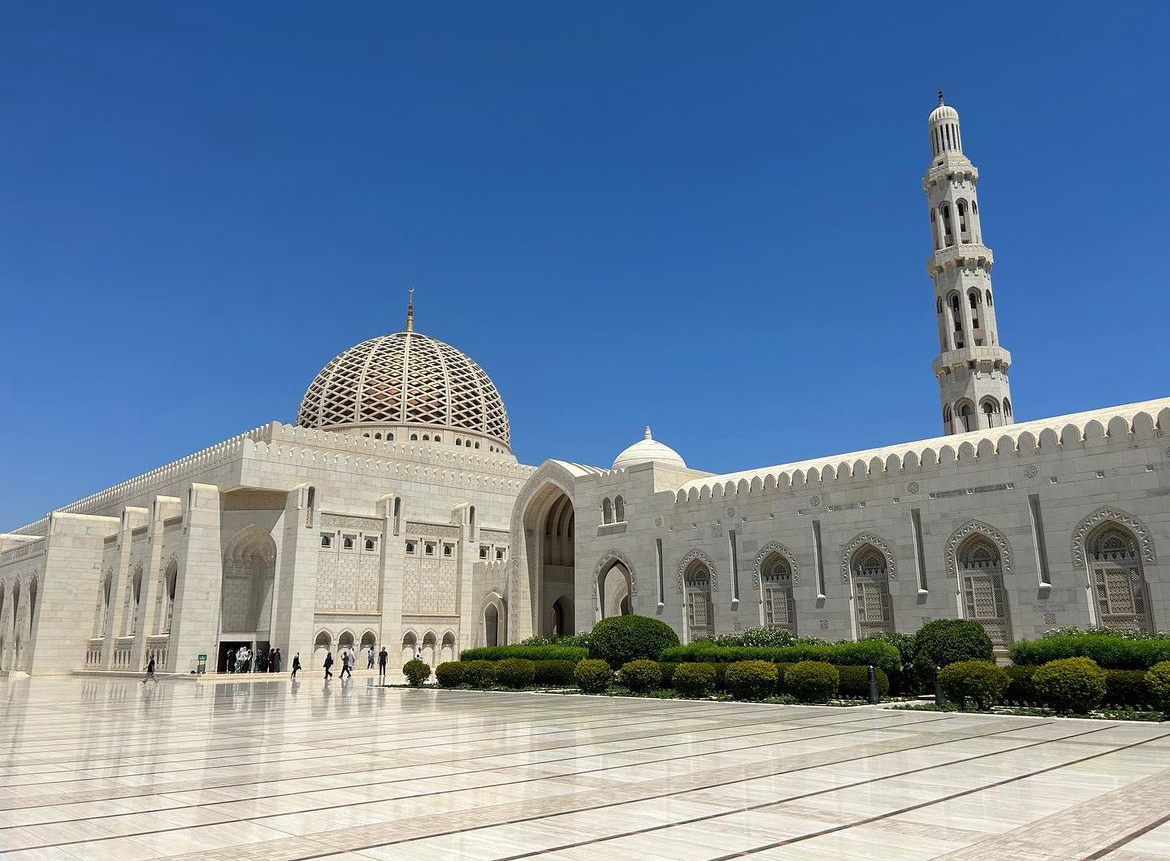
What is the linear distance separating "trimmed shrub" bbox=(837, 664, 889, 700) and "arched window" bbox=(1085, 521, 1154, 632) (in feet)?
15.3

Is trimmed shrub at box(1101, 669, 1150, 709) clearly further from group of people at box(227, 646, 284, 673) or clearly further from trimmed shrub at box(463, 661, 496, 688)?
group of people at box(227, 646, 284, 673)

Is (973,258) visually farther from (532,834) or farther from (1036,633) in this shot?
(532,834)

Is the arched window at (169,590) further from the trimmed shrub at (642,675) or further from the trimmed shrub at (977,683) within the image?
the trimmed shrub at (977,683)

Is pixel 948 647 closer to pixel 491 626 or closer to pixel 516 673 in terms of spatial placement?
pixel 516 673

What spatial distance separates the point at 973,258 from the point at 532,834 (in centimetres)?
2780

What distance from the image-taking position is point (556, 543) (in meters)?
33.1

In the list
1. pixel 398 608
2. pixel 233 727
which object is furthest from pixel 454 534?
pixel 233 727

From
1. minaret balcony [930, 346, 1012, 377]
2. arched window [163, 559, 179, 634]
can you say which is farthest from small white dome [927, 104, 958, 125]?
arched window [163, 559, 179, 634]

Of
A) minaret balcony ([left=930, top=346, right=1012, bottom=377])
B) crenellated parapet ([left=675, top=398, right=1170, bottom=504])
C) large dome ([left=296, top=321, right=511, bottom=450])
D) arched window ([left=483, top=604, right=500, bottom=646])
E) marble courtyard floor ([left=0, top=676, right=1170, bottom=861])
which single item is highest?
large dome ([left=296, top=321, right=511, bottom=450])

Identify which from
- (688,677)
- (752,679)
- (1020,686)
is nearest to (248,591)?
(688,677)

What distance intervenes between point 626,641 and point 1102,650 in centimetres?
1022

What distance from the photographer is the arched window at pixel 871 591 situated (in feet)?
70.0

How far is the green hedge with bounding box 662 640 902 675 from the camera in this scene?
17.6 metres

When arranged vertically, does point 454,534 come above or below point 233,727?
above
